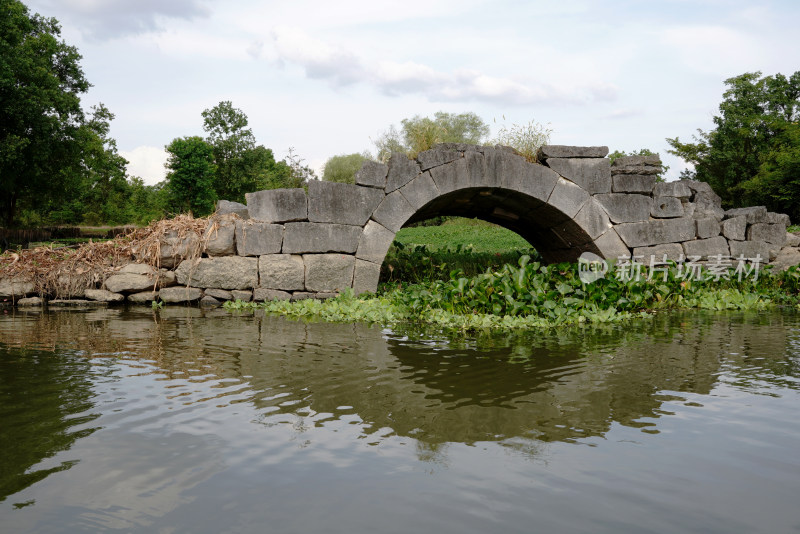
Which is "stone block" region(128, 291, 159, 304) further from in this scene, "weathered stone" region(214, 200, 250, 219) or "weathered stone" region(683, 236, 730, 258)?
"weathered stone" region(683, 236, 730, 258)

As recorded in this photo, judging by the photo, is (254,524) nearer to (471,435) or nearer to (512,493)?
(512,493)

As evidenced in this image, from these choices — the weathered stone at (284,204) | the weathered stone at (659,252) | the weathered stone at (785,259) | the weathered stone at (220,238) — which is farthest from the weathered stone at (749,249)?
the weathered stone at (220,238)

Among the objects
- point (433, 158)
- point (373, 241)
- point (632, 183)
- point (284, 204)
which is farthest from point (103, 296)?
point (632, 183)

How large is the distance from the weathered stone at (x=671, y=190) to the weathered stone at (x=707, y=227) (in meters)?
0.52

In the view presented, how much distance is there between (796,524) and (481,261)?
10.7 meters

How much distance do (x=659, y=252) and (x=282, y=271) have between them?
5870mm

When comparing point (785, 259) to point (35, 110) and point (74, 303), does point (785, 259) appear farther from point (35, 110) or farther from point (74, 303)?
point (35, 110)

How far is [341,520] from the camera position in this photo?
2.30 metres

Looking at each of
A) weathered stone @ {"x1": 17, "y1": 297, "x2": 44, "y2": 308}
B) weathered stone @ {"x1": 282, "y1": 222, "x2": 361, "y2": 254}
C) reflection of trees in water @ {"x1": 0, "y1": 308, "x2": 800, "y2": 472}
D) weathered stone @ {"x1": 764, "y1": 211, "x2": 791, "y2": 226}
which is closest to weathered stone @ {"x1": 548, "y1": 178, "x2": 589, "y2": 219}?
reflection of trees in water @ {"x1": 0, "y1": 308, "x2": 800, "y2": 472}

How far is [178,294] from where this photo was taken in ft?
29.3

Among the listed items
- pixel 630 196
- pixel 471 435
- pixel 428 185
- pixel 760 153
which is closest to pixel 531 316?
pixel 428 185

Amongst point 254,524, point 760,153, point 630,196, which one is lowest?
point 254,524

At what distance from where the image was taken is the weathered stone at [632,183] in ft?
31.6

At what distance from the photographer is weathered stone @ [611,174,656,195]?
9.62m
